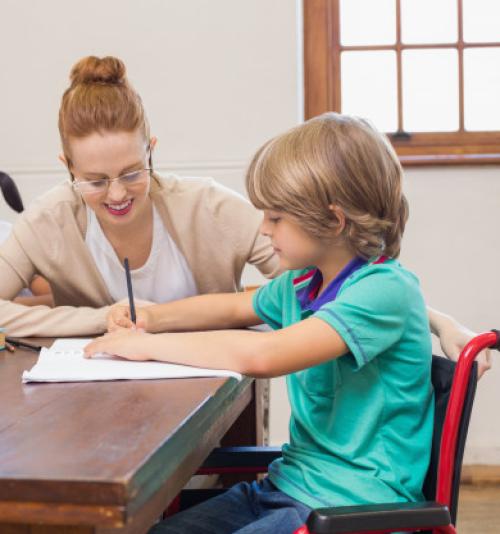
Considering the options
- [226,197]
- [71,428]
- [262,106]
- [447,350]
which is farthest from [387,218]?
[262,106]

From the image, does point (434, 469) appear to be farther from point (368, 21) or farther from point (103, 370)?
point (368, 21)

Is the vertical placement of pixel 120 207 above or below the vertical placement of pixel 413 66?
below

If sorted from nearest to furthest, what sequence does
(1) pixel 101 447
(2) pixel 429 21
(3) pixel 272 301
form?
(1) pixel 101 447
(3) pixel 272 301
(2) pixel 429 21

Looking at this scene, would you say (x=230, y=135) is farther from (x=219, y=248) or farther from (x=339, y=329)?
(x=339, y=329)

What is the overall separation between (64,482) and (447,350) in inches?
29.5

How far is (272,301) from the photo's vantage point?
57.5 inches

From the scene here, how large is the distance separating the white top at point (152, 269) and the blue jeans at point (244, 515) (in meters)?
0.72

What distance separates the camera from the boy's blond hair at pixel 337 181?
1.22 meters

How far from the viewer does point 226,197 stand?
1910 mm

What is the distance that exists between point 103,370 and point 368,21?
2310mm

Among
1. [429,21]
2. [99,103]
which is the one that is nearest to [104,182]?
[99,103]

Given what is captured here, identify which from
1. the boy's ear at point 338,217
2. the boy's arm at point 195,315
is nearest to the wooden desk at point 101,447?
the boy's ear at point 338,217

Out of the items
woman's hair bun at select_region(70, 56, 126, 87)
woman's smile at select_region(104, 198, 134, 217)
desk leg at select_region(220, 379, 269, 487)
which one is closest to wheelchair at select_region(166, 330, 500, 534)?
desk leg at select_region(220, 379, 269, 487)

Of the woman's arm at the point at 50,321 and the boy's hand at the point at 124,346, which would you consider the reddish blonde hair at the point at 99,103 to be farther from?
the boy's hand at the point at 124,346
